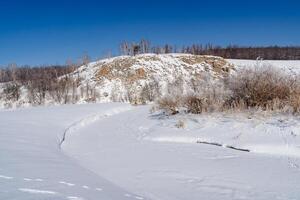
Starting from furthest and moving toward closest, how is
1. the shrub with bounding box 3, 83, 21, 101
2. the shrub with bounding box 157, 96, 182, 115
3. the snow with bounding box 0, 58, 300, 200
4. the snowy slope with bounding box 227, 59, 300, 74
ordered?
the shrub with bounding box 3, 83, 21, 101, the snowy slope with bounding box 227, 59, 300, 74, the shrub with bounding box 157, 96, 182, 115, the snow with bounding box 0, 58, 300, 200

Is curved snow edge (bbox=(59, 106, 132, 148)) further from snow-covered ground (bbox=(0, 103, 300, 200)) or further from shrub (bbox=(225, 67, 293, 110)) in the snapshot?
shrub (bbox=(225, 67, 293, 110))

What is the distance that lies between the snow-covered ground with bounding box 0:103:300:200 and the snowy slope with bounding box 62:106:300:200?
0.05 feet

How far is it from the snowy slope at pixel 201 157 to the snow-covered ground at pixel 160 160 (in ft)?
0.05

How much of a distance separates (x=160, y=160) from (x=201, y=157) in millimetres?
781

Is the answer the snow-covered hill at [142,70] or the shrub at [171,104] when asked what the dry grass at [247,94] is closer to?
the shrub at [171,104]

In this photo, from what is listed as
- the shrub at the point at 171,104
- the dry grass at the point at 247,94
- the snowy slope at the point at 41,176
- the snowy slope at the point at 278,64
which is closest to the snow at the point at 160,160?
the snowy slope at the point at 41,176

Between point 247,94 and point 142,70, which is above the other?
point 142,70

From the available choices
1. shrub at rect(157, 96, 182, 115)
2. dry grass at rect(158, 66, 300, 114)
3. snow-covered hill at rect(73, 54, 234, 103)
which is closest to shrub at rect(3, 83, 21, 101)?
snow-covered hill at rect(73, 54, 234, 103)

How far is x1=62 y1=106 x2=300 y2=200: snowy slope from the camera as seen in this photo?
205 inches

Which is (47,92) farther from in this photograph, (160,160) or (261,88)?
(160,160)

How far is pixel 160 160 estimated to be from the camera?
23.2 ft

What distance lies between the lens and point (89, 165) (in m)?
6.90

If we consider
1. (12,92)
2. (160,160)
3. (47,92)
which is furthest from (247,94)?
(12,92)

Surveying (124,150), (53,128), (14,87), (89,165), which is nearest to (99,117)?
(53,128)
